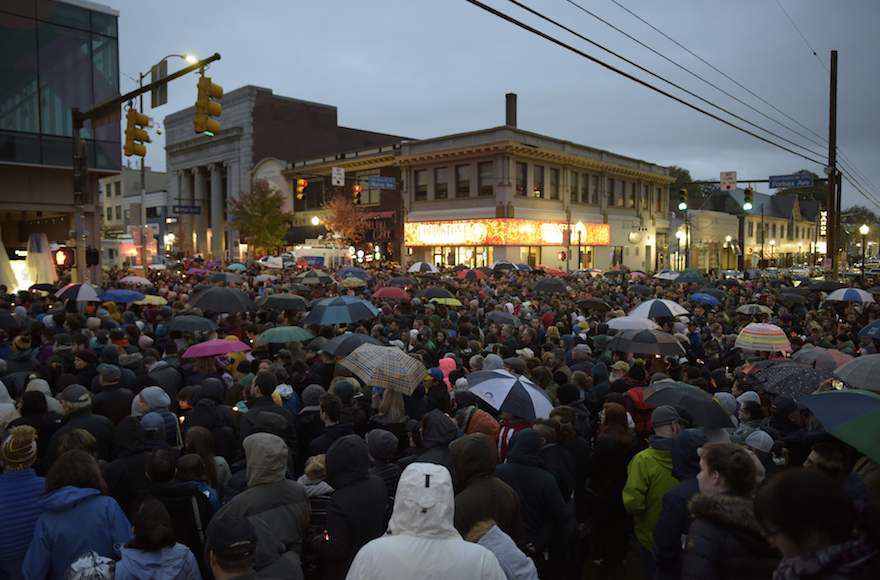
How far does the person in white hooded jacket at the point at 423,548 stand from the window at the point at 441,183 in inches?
1742

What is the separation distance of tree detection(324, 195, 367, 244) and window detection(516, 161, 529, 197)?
13900 millimetres

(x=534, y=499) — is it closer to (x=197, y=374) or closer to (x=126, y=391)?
(x=126, y=391)

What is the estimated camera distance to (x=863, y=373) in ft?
20.8

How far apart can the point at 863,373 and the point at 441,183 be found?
41.8m

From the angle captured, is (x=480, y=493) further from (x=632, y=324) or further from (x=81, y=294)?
(x=81, y=294)

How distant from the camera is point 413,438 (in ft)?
20.1

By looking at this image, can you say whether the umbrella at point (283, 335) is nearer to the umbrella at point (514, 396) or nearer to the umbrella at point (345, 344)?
the umbrella at point (345, 344)

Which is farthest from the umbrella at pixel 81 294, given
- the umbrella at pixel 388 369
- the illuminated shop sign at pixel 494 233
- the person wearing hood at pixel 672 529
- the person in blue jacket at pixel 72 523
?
the illuminated shop sign at pixel 494 233

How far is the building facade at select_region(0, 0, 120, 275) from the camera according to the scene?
72.9ft

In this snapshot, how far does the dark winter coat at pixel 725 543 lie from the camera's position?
3.19 m

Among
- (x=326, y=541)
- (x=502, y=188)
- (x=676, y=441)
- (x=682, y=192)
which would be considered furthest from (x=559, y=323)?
(x=502, y=188)

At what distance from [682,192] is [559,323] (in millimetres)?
15309

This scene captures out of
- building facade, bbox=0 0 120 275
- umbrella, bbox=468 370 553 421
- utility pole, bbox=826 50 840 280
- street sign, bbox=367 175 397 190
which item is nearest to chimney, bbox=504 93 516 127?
street sign, bbox=367 175 397 190

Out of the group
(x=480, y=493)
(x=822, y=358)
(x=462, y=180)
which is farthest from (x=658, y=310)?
(x=462, y=180)
